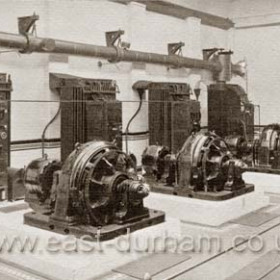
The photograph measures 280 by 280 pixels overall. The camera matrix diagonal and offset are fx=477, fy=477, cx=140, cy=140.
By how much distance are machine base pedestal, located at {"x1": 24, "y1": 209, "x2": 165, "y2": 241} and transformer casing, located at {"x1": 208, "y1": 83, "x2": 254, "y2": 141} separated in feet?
17.5

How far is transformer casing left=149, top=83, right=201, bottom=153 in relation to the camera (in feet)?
24.0

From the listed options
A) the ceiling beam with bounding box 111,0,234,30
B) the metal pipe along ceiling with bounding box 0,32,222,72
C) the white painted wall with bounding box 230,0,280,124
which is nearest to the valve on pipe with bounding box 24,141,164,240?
the metal pipe along ceiling with bounding box 0,32,222,72

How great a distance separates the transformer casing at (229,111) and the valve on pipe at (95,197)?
542cm

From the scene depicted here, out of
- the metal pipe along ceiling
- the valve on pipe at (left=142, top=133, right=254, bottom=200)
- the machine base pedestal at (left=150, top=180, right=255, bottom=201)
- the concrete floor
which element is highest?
the metal pipe along ceiling

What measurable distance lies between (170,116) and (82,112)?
1.75m

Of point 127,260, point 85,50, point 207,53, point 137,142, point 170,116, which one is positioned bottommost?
point 127,260

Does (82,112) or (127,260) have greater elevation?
(82,112)

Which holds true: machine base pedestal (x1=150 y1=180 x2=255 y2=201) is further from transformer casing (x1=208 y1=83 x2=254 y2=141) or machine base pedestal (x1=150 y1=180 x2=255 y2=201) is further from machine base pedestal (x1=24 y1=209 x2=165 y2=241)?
transformer casing (x1=208 y1=83 x2=254 y2=141)

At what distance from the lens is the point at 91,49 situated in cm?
626

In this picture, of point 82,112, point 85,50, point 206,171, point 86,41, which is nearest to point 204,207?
point 206,171

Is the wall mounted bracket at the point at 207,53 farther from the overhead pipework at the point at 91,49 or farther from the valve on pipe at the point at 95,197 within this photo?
the valve on pipe at the point at 95,197

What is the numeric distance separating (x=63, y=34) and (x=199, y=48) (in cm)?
344

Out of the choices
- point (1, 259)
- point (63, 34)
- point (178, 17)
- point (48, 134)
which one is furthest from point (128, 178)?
point (178, 17)

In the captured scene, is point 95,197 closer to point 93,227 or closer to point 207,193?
point 93,227
